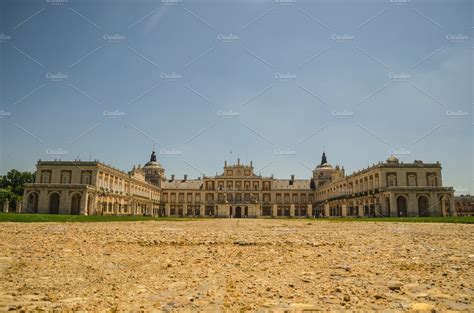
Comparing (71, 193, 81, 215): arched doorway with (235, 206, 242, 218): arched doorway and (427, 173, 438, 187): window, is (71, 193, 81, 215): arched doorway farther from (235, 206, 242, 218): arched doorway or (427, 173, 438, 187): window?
(427, 173, 438, 187): window

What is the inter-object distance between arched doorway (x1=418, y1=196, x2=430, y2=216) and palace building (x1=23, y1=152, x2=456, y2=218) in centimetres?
13

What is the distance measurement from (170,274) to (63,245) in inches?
162

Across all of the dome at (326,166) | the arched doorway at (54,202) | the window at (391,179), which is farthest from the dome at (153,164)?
the window at (391,179)

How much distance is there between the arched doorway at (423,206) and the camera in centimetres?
4788

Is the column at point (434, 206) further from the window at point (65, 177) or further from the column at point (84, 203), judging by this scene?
the window at point (65, 177)

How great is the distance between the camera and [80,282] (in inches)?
158

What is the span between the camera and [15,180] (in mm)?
65438

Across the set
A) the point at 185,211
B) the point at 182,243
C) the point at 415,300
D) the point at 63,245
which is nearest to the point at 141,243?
the point at 182,243

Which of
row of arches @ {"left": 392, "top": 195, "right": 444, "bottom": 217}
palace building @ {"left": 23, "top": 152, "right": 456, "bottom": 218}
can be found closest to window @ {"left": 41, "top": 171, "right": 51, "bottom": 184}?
palace building @ {"left": 23, "top": 152, "right": 456, "bottom": 218}

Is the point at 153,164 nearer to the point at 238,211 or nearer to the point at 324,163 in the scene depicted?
the point at 238,211

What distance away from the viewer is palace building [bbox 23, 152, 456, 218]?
47938 mm

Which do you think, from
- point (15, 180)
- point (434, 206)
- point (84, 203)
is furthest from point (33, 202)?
point (434, 206)

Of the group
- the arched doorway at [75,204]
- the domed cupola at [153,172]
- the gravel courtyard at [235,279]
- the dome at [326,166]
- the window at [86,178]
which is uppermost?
the dome at [326,166]

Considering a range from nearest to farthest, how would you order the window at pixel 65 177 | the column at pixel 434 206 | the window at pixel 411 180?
1. the column at pixel 434 206
2. the window at pixel 411 180
3. the window at pixel 65 177
